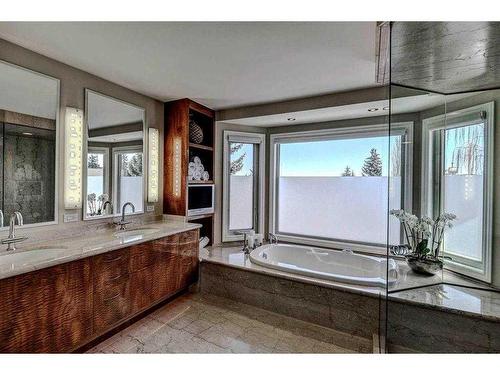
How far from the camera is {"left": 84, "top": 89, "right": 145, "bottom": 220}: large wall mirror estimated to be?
2.43 metres

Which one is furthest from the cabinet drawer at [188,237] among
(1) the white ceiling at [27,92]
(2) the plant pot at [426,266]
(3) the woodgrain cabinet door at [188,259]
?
(2) the plant pot at [426,266]

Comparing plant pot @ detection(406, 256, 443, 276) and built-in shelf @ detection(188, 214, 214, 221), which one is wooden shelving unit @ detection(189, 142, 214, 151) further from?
plant pot @ detection(406, 256, 443, 276)

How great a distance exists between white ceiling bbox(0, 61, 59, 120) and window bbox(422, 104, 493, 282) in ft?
11.9

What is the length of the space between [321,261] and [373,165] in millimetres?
1496

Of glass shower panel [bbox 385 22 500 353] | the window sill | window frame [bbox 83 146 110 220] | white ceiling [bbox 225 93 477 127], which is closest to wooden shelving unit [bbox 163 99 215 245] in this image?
white ceiling [bbox 225 93 477 127]

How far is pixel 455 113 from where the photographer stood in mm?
2361

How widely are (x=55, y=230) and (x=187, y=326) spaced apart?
1.47 meters

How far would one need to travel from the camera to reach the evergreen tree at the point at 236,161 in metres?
3.82

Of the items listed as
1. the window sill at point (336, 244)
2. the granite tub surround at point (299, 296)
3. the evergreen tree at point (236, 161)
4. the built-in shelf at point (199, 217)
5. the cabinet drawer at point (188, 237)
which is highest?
the evergreen tree at point (236, 161)

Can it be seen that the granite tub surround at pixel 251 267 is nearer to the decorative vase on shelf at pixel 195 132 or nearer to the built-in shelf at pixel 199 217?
the built-in shelf at pixel 199 217

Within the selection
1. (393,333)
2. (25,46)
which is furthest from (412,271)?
(25,46)

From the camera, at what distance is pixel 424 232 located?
2.43m

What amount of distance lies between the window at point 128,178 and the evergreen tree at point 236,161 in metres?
1.37
